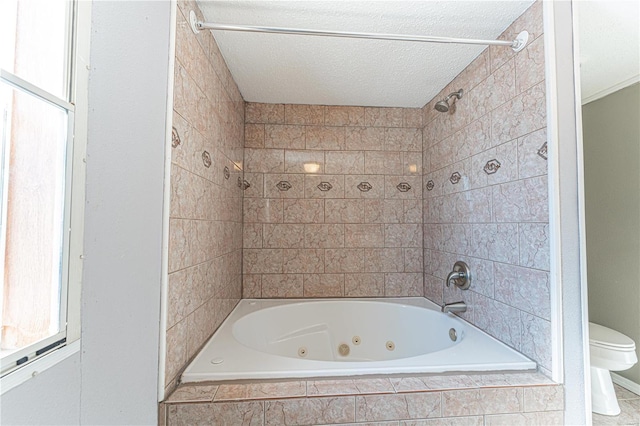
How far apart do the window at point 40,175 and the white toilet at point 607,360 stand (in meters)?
2.09

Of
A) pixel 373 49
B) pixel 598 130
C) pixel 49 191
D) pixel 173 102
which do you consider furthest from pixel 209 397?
pixel 598 130

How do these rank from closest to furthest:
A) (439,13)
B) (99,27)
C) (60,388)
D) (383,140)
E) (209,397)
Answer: (60,388) < (99,27) < (209,397) < (439,13) < (383,140)

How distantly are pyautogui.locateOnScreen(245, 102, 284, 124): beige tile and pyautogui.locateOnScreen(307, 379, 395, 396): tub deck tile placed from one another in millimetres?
1947

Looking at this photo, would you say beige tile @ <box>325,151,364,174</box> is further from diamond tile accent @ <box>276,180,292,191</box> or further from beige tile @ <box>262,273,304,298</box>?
beige tile @ <box>262,273,304,298</box>

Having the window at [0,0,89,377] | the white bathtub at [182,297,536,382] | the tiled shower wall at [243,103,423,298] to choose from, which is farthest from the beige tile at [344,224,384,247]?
the window at [0,0,89,377]

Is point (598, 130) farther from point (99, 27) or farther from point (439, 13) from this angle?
point (99, 27)

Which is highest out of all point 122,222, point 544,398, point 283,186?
point 283,186

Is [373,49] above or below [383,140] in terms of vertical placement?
above

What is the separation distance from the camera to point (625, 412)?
4.39 ft

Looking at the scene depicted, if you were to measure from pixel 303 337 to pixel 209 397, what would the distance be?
1.11 metres

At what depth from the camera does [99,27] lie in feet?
2.87

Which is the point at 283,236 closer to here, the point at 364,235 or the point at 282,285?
the point at 282,285

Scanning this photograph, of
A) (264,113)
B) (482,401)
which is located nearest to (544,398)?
(482,401)

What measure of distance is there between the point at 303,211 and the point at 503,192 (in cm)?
143
